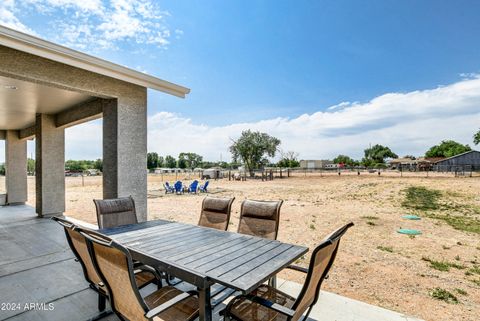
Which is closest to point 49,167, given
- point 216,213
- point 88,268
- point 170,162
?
point 216,213

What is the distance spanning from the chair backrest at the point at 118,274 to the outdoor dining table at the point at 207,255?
0.30m

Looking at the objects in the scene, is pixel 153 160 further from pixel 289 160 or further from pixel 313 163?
pixel 313 163

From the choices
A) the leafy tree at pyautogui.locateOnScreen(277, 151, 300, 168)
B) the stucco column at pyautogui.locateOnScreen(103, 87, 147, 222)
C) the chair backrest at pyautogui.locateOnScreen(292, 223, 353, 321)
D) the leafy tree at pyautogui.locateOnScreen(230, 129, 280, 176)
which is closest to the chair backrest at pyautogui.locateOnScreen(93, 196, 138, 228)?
the stucco column at pyautogui.locateOnScreen(103, 87, 147, 222)

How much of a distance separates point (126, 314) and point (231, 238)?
1.07m

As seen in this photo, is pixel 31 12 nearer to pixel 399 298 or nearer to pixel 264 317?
pixel 264 317

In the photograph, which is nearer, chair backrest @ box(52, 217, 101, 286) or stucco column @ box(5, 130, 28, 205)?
chair backrest @ box(52, 217, 101, 286)

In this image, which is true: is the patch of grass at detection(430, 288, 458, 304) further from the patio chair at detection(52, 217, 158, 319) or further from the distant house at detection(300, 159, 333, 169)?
the distant house at detection(300, 159, 333, 169)

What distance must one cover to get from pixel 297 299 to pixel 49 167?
7813 mm

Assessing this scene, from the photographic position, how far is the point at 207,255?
1.85 metres

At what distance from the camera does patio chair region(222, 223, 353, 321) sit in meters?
1.37

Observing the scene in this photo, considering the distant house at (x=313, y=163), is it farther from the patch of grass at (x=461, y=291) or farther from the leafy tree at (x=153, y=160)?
the patch of grass at (x=461, y=291)

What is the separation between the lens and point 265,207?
2777 mm

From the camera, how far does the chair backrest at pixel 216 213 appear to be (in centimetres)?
305

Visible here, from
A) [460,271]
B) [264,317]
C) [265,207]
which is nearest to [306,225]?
[460,271]
